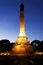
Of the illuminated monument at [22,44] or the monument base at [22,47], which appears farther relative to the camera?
the illuminated monument at [22,44]

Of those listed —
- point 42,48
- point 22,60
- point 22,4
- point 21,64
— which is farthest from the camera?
point 42,48

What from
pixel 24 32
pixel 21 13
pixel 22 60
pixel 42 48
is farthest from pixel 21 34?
pixel 22 60

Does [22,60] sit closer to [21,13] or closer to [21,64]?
[21,64]

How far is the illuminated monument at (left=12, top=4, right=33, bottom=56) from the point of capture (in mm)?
97688

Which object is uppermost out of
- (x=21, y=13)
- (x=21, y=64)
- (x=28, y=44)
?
(x=21, y=13)

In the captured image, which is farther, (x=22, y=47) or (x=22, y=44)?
(x=22, y=44)

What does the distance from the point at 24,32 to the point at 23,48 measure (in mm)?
9141

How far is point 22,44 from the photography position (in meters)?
99.7

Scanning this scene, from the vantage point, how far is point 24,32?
10456 centimetres

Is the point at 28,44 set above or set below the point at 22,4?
below

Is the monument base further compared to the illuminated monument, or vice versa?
the illuminated monument

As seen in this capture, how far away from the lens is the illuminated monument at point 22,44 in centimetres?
9769

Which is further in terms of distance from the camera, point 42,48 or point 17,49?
point 42,48

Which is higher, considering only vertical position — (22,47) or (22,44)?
(22,44)
